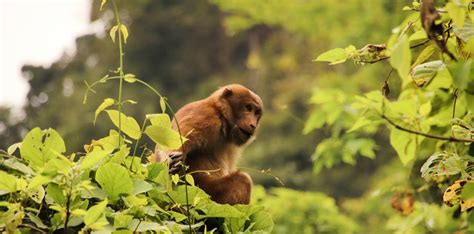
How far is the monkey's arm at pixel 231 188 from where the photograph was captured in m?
4.55

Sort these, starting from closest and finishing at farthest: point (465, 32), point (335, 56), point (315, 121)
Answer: point (465, 32), point (335, 56), point (315, 121)

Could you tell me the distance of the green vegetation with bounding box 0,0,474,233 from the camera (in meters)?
2.47

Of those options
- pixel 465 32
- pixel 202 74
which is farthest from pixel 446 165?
pixel 202 74

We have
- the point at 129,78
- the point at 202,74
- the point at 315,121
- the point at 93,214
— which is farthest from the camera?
the point at 202,74

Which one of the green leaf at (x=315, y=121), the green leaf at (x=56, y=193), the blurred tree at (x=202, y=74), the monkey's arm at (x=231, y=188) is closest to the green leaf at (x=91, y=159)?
the green leaf at (x=56, y=193)

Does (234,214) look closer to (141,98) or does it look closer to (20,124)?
(20,124)

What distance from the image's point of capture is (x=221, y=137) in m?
5.29

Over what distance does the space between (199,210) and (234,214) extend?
123 millimetres

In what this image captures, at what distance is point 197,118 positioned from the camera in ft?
16.6

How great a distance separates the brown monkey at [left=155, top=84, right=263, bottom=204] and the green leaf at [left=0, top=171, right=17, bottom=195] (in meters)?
2.23

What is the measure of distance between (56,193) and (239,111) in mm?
3175

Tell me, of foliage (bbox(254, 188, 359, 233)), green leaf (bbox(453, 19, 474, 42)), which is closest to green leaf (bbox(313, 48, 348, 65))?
green leaf (bbox(453, 19, 474, 42))

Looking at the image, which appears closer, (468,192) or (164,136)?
(164,136)

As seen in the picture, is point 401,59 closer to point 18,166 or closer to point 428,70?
point 428,70
